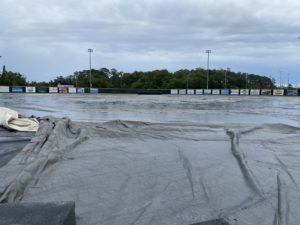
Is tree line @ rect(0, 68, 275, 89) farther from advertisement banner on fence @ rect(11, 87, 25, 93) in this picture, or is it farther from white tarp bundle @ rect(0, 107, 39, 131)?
white tarp bundle @ rect(0, 107, 39, 131)

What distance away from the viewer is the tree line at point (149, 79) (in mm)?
114562

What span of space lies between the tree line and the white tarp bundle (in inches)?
3793

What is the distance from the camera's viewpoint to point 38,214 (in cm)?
321

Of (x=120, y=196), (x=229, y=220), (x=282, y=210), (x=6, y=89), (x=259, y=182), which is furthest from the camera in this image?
(x=6, y=89)

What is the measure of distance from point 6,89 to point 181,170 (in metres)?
71.6

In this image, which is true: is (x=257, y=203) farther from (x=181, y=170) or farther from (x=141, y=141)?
(x=141, y=141)

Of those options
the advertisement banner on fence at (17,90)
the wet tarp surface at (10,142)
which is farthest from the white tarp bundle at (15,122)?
the advertisement banner on fence at (17,90)

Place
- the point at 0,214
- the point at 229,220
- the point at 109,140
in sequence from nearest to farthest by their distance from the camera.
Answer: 1. the point at 0,214
2. the point at 229,220
3. the point at 109,140

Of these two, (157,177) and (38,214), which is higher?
(38,214)

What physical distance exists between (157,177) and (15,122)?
6083mm

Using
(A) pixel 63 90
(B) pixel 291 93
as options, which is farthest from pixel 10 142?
(B) pixel 291 93

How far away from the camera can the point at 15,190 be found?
14.6 ft

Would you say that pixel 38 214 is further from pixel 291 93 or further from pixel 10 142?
pixel 291 93

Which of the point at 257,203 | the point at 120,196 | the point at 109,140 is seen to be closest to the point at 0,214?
the point at 120,196
